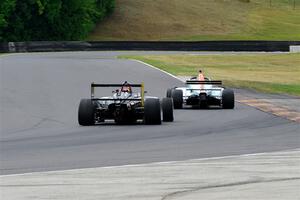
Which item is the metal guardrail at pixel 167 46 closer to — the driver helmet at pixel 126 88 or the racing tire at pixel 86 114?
the driver helmet at pixel 126 88

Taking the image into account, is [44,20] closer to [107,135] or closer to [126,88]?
[126,88]

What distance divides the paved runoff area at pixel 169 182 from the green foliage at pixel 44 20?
68.4 metres

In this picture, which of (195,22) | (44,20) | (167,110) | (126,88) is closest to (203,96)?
(167,110)

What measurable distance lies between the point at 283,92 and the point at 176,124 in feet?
46.6

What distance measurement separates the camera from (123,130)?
18.2 m

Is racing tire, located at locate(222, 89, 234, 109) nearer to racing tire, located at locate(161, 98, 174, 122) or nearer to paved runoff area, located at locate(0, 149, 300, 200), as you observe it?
racing tire, located at locate(161, 98, 174, 122)

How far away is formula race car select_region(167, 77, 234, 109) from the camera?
79.0 ft

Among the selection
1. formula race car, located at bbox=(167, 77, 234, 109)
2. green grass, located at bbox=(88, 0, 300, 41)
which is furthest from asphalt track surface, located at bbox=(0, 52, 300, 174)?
green grass, located at bbox=(88, 0, 300, 41)

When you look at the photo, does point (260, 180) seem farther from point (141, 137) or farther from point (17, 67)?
point (17, 67)

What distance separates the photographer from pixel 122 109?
762 inches

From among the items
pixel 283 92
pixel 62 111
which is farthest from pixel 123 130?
pixel 283 92

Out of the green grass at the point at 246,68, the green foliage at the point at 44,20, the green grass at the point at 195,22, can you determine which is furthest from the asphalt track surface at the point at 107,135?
the green grass at the point at 195,22

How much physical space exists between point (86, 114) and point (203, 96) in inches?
222

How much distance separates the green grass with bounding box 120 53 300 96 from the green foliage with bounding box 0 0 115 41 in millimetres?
26611
